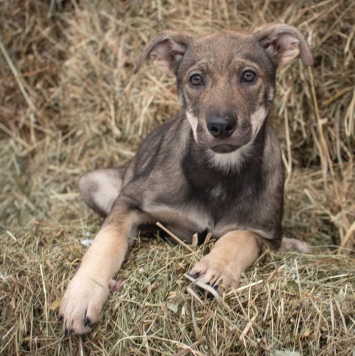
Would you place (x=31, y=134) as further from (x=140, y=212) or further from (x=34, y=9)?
(x=140, y=212)

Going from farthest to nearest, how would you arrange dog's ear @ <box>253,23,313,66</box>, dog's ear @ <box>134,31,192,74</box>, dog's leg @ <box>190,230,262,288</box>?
1. dog's ear @ <box>134,31,192,74</box>
2. dog's ear @ <box>253,23,313,66</box>
3. dog's leg @ <box>190,230,262,288</box>

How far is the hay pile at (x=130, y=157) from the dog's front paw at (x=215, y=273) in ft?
0.34

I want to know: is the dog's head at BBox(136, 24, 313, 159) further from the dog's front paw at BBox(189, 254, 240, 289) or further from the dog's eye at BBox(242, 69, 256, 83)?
the dog's front paw at BBox(189, 254, 240, 289)

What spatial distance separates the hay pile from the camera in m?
4.28

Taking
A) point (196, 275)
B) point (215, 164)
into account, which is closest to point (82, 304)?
point (196, 275)

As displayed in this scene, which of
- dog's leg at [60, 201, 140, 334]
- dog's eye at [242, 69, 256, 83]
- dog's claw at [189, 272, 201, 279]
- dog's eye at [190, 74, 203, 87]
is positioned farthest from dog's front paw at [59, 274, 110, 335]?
dog's eye at [242, 69, 256, 83]

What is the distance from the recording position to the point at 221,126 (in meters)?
4.47

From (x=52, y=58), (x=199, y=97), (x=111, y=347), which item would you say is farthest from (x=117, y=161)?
(x=111, y=347)

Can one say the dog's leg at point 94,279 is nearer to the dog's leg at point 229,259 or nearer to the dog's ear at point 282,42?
the dog's leg at point 229,259

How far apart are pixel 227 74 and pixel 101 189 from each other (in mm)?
2029

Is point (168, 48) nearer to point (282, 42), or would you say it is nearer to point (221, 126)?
point (282, 42)

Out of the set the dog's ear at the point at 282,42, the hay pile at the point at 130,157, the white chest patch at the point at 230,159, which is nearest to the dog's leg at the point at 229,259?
the hay pile at the point at 130,157

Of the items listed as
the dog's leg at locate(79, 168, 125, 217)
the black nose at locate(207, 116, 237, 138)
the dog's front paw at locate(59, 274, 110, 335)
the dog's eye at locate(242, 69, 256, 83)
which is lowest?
the dog's leg at locate(79, 168, 125, 217)

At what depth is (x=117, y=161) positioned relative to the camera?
7.38 metres
